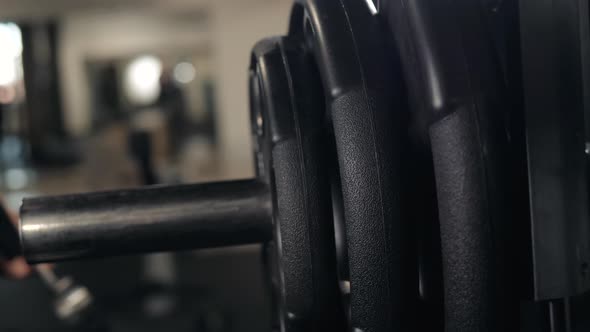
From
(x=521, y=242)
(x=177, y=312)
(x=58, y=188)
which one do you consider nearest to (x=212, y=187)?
(x=521, y=242)

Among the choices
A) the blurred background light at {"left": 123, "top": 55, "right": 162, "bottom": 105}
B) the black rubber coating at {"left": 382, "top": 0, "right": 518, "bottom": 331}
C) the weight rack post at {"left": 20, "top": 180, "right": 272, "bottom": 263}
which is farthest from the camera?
the blurred background light at {"left": 123, "top": 55, "right": 162, "bottom": 105}

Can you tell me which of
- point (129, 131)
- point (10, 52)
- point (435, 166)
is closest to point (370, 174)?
point (435, 166)

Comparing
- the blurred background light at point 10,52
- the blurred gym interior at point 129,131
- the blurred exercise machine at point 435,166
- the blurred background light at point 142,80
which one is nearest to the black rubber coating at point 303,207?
the blurred exercise machine at point 435,166

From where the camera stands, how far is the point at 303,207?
287 millimetres

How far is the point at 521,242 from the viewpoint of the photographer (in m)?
0.26

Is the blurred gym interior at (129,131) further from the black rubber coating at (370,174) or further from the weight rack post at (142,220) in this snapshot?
the black rubber coating at (370,174)

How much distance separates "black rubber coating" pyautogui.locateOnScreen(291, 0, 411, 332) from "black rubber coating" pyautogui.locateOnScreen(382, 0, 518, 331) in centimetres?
2

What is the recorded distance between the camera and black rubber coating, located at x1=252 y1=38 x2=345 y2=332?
0.29m

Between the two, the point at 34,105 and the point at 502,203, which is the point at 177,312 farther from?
the point at 34,105

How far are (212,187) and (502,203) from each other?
198mm

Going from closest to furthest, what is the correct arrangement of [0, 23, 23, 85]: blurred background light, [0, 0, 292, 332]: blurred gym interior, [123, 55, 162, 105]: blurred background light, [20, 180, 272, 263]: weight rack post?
[20, 180, 272, 263]: weight rack post → [0, 0, 292, 332]: blurred gym interior → [0, 23, 23, 85]: blurred background light → [123, 55, 162, 105]: blurred background light

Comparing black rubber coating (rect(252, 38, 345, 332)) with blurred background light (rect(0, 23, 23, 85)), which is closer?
black rubber coating (rect(252, 38, 345, 332))

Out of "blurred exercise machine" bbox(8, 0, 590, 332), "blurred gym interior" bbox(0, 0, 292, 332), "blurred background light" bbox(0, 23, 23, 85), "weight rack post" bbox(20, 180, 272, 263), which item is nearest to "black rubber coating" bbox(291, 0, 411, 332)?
"blurred exercise machine" bbox(8, 0, 590, 332)

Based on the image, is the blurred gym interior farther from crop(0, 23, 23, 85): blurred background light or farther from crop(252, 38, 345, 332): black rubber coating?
crop(252, 38, 345, 332): black rubber coating
